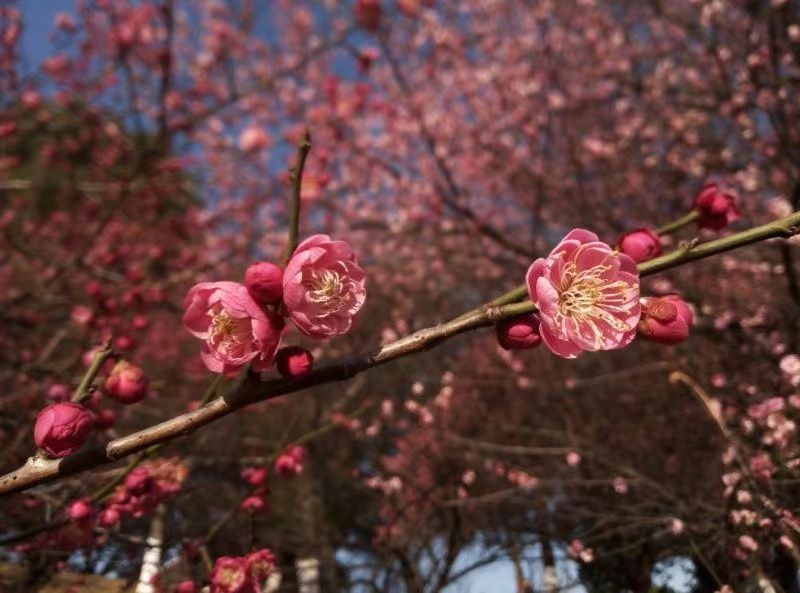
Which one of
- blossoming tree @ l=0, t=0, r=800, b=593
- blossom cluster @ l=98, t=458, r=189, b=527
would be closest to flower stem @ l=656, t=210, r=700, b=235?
blossoming tree @ l=0, t=0, r=800, b=593

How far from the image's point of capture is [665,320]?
1014 mm

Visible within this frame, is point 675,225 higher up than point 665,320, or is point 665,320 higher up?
point 675,225

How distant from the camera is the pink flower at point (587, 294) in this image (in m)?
0.99

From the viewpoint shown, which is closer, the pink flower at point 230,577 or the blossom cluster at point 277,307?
the blossom cluster at point 277,307

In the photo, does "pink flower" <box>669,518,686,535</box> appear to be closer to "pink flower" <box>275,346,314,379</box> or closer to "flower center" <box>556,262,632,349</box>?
"flower center" <box>556,262,632,349</box>

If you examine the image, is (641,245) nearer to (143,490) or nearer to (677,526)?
(143,490)

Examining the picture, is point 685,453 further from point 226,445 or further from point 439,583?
point 226,445

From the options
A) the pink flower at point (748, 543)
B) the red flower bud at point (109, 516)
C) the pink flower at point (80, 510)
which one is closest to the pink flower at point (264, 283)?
the pink flower at point (80, 510)

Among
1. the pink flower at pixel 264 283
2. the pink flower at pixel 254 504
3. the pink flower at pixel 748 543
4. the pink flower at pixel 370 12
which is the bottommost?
the pink flower at pixel 748 543

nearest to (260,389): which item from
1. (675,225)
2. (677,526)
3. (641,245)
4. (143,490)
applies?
(641,245)

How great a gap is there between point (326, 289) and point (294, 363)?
144mm

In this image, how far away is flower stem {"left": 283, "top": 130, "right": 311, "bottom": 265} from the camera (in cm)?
101

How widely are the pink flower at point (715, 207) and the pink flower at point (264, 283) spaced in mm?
860

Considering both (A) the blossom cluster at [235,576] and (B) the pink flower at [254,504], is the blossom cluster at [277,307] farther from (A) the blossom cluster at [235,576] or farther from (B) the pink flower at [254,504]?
(B) the pink flower at [254,504]
